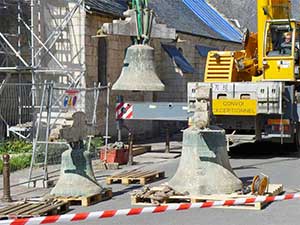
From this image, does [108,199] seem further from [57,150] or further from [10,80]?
[10,80]

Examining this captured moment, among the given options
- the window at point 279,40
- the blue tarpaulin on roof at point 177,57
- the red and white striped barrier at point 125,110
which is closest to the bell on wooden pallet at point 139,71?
the red and white striped barrier at point 125,110

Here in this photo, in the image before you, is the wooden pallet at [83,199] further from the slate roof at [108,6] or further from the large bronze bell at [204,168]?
the slate roof at [108,6]

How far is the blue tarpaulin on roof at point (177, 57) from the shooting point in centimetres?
2692

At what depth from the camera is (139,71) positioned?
1134 cm

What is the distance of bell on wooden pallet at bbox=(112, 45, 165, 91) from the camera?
1127cm

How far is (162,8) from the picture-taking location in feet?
92.6

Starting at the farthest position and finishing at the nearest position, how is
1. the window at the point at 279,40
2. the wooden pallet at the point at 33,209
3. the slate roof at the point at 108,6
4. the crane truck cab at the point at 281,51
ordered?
the slate roof at the point at 108,6, the window at the point at 279,40, the crane truck cab at the point at 281,51, the wooden pallet at the point at 33,209

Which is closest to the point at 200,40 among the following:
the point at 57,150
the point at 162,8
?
the point at 162,8

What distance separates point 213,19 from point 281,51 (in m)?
17.9

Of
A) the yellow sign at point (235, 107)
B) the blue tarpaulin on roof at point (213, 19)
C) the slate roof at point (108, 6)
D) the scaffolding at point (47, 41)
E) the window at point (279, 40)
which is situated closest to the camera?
the yellow sign at point (235, 107)

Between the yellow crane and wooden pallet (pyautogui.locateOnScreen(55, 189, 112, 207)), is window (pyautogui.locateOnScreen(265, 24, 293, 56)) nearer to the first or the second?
the yellow crane

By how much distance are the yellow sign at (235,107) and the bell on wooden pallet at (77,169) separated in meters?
6.03

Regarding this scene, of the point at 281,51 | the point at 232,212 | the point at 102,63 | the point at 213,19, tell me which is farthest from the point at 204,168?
the point at 213,19

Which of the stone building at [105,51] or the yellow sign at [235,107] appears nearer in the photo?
the yellow sign at [235,107]
